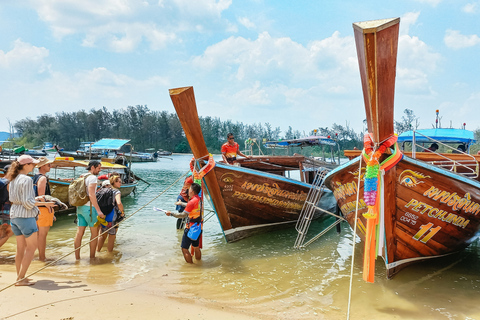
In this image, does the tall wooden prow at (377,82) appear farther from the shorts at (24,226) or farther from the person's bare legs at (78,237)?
the person's bare legs at (78,237)

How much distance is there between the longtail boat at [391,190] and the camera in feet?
12.6

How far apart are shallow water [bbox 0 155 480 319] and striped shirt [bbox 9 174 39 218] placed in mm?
1565

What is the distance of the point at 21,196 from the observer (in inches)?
168

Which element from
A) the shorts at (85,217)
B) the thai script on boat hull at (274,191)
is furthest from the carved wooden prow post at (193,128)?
the shorts at (85,217)

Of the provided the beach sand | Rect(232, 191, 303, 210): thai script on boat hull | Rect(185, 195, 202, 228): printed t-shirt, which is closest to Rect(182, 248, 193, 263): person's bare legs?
Rect(185, 195, 202, 228): printed t-shirt

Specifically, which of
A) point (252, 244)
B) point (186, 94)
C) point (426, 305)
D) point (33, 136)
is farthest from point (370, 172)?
point (33, 136)

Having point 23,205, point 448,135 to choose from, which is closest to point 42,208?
point 23,205

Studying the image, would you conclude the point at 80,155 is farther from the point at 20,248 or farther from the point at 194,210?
the point at 20,248

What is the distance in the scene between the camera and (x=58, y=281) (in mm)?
5113

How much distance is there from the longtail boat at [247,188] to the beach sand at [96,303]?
2839 mm

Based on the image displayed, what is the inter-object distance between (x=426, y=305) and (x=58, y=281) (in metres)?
5.34

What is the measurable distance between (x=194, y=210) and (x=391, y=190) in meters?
3.23

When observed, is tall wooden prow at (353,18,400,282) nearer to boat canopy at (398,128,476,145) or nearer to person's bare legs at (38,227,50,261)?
boat canopy at (398,128,476,145)

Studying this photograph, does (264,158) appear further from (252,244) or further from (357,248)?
(357,248)
